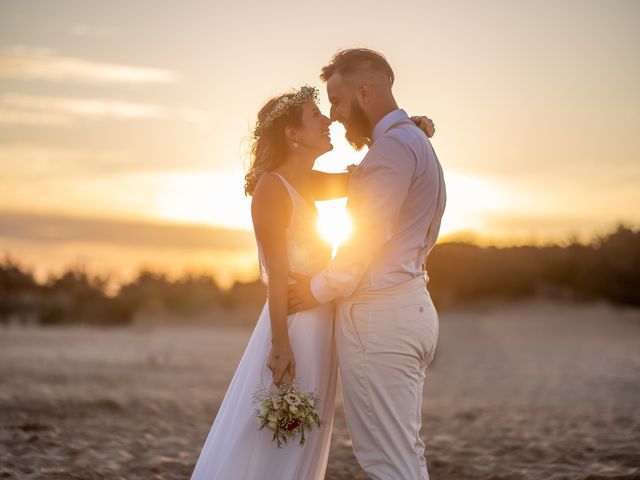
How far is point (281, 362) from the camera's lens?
4.80m

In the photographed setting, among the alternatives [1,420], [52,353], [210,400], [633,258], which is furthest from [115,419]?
[633,258]

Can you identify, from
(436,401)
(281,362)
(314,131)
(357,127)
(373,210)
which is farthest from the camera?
(436,401)

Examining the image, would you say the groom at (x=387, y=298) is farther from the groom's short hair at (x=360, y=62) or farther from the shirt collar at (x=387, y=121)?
the groom's short hair at (x=360, y=62)

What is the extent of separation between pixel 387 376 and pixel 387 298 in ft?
1.23

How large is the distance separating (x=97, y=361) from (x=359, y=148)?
15347mm

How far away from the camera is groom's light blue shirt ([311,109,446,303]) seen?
4.56 metres

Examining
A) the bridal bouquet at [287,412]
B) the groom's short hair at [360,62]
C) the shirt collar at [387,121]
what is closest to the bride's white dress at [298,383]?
the bridal bouquet at [287,412]

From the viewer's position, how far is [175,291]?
37.5 metres

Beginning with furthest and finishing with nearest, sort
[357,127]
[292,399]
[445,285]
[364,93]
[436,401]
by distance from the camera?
[445,285]
[436,401]
[357,127]
[364,93]
[292,399]

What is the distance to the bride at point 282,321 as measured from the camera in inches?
191

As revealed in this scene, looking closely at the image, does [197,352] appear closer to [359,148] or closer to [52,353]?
[52,353]

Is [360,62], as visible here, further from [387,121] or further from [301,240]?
[301,240]

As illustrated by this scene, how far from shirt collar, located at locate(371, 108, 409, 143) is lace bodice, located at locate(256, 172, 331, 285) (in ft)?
1.72

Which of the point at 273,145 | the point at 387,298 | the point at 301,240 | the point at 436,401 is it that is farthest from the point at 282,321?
the point at 436,401
